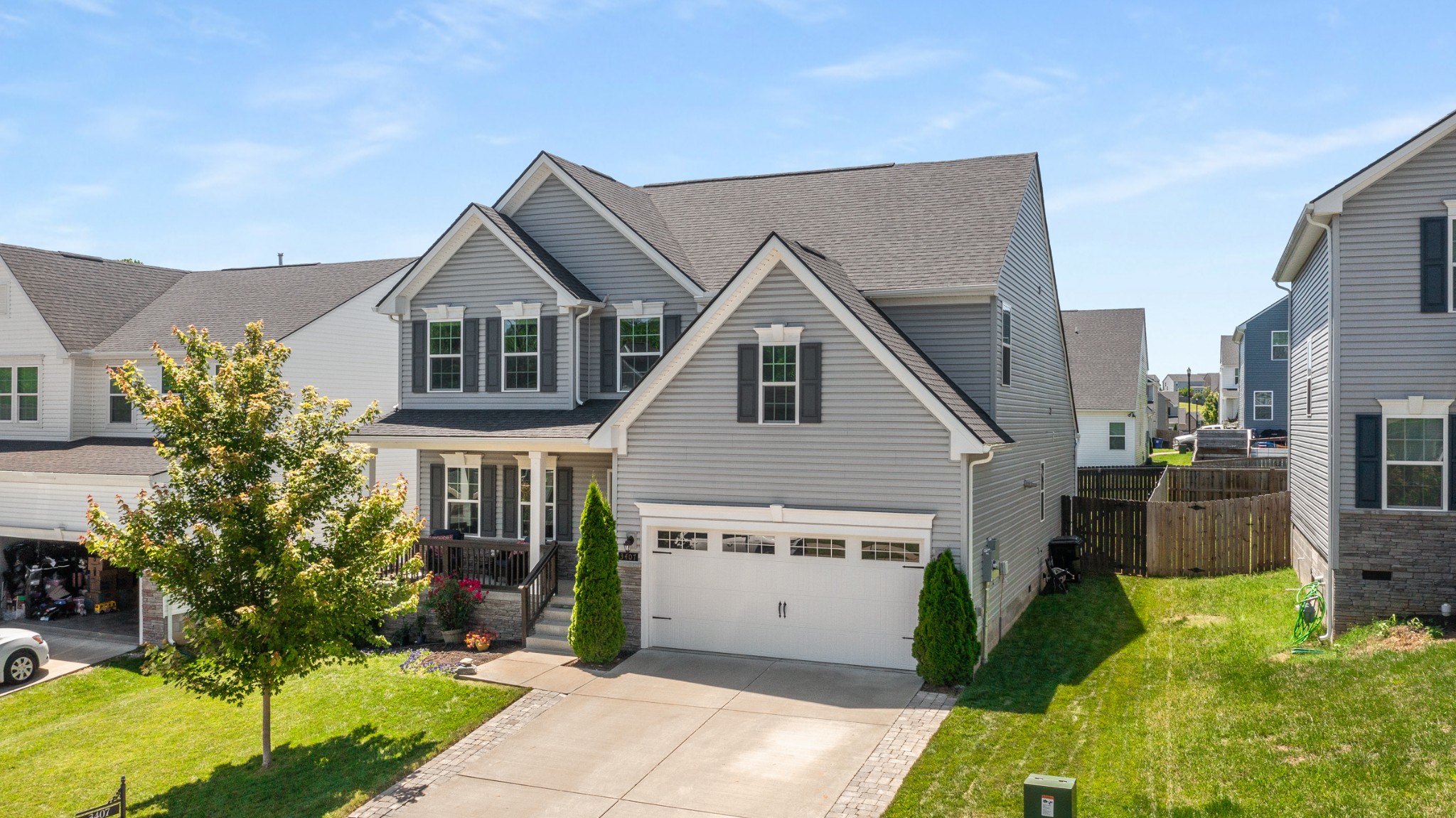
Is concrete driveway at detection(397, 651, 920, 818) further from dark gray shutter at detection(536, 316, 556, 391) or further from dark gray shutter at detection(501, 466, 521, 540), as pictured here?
dark gray shutter at detection(536, 316, 556, 391)

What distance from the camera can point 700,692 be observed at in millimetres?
14922

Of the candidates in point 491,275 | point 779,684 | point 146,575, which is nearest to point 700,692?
point 779,684

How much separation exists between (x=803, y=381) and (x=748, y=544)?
9.53 ft

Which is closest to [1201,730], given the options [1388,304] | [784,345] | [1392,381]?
[1392,381]

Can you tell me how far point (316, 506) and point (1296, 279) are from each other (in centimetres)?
1898

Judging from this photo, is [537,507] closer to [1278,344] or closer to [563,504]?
[563,504]

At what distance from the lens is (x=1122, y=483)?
3189cm

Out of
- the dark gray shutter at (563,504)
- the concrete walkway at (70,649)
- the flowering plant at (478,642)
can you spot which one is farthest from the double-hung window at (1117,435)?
the concrete walkway at (70,649)

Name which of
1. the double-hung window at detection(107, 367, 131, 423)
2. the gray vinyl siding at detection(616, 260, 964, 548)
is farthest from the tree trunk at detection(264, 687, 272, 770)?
the double-hung window at detection(107, 367, 131, 423)

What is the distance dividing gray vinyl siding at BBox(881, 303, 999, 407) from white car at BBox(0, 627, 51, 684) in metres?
17.8

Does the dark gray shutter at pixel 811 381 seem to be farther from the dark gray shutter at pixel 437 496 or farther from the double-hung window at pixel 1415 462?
the dark gray shutter at pixel 437 496

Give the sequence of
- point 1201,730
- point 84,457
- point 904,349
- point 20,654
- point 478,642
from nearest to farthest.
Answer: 1. point 1201,730
2. point 904,349
3. point 478,642
4. point 20,654
5. point 84,457

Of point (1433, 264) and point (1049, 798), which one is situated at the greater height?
point (1433, 264)

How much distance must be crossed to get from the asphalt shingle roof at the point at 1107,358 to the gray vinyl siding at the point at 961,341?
27449 millimetres
